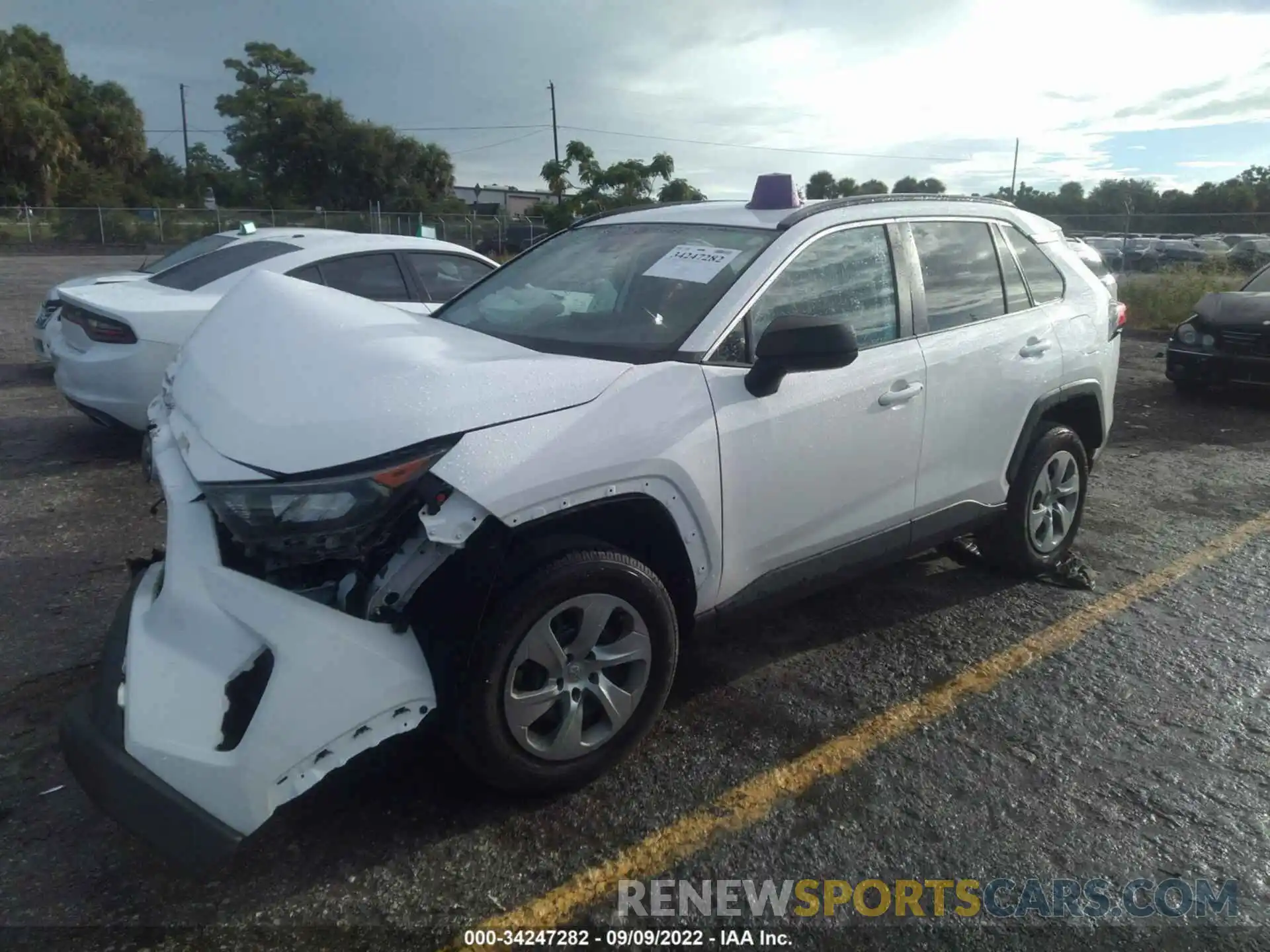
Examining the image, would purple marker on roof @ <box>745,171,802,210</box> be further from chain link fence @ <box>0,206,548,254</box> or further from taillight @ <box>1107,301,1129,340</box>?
chain link fence @ <box>0,206,548,254</box>

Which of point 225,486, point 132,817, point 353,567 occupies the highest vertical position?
point 225,486

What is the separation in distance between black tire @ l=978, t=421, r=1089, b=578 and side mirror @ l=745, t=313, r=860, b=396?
1.78m

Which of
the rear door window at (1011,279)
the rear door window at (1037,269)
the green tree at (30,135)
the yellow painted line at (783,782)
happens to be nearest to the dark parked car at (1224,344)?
the rear door window at (1037,269)

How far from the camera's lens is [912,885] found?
2.62m

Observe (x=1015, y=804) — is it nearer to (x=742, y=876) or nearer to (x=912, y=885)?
(x=912, y=885)

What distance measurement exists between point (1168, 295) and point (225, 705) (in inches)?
672

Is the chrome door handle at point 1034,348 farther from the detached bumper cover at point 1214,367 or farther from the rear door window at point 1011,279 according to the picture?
the detached bumper cover at point 1214,367

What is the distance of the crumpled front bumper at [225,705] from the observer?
2264 mm

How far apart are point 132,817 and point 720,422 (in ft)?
6.39

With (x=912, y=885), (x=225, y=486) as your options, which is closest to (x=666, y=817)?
(x=912, y=885)

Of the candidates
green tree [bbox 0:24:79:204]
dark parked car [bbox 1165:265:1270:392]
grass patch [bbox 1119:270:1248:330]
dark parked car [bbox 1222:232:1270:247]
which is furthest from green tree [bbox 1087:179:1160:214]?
green tree [bbox 0:24:79:204]

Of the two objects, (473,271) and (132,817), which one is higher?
(473,271)

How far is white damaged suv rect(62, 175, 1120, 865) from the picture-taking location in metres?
2.38

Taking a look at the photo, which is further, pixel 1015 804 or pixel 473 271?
pixel 473 271
